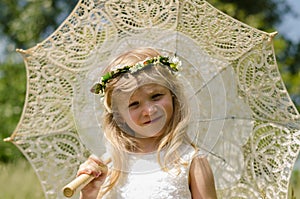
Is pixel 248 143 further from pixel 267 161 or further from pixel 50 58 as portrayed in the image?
pixel 50 58

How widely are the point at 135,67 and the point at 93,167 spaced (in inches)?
16.3

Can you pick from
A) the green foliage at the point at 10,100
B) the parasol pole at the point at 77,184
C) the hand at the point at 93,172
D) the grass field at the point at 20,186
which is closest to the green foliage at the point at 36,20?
the green foliage at the point at 10,100

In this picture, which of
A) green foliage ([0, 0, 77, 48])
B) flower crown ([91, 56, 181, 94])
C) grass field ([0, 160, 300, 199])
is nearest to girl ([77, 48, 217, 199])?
flower crown ([91, 56, 181, 94])

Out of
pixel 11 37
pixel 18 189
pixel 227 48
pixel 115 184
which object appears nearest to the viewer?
pixel 115 184

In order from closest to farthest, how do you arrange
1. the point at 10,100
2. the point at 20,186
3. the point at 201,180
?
the point at 201,180
the point at 20,186
the point at 10,100

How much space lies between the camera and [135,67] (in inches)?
97.7

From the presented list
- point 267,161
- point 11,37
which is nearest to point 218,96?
point 267,161

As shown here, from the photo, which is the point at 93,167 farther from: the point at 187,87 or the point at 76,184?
the point at 187,87

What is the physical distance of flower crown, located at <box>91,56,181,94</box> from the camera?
2.49 m

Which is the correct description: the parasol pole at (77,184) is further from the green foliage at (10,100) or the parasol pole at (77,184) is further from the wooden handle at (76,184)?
the green foliage at (10,100)

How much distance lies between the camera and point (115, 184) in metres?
2.59

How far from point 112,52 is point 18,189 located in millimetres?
1891

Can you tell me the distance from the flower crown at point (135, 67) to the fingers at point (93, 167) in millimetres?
264

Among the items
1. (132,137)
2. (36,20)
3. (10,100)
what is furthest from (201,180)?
(36,20)
